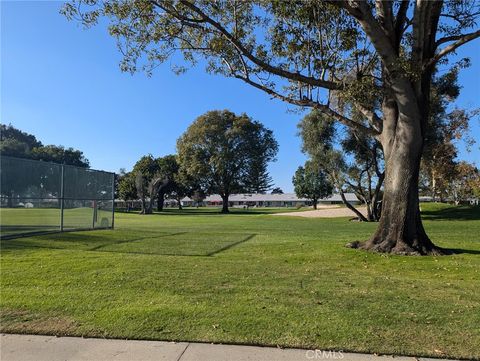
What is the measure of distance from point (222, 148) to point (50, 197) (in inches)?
2019

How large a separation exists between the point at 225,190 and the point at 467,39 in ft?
194

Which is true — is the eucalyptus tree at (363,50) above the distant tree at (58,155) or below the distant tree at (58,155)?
below

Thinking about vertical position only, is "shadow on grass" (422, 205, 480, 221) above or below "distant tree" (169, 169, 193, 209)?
below

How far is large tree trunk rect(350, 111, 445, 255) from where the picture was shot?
11352mm

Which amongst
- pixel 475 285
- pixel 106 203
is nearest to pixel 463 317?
pixel 475 285

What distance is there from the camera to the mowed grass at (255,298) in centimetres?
502

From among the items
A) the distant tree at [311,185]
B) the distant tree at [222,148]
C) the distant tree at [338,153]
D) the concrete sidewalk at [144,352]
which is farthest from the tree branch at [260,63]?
the distant tree at [311,185]

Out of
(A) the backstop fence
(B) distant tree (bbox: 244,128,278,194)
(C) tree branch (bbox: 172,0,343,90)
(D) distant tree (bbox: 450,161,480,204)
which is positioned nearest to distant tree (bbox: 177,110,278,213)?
(B) distant tree (bbox: 244,128,278,194)

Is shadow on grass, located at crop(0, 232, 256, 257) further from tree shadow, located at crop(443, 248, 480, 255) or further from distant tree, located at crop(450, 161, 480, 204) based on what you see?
distant tree, located at crop(450, 161, 480, 204)

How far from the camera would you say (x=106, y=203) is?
19109mm

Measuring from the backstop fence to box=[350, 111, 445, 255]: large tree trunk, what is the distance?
9.93 meters

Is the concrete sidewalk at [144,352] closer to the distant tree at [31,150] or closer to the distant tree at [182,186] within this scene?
the distant tree at [182,186]

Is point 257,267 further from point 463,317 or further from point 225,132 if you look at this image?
point 225,132

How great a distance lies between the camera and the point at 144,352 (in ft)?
14.9
